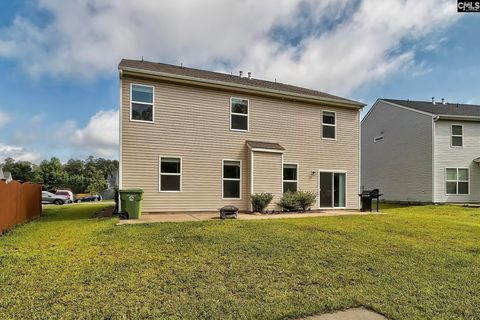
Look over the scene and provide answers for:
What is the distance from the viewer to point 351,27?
13.4 metres

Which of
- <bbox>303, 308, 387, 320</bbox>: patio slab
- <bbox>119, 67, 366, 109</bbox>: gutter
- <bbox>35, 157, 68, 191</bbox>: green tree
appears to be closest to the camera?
<bbox>303, 308, 387, 320</bbox>: patio slab

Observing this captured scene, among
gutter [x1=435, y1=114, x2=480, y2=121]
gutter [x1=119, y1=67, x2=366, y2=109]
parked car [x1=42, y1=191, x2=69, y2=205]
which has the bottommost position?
parked car [x1=42, y1=191, x2=69, y2=205]

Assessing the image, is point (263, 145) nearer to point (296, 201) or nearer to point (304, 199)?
point (296, 201)

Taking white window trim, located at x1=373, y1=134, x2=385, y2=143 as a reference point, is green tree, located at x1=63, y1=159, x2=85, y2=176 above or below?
below

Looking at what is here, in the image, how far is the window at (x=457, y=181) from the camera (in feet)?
62.2

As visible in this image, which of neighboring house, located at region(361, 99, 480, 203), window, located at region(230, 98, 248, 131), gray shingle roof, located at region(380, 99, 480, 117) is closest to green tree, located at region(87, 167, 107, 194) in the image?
window, located at region(230, 98, 248, 131)

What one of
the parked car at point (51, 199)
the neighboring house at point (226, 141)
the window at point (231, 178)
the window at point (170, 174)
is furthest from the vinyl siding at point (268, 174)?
the parked car at point (51, 199)

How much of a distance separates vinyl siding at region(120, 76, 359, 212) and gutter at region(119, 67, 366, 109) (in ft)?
0.90

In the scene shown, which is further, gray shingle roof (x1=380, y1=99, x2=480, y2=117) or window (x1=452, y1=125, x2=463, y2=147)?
gray shingle roof (x1=380, y1=99, x2=480, y2=117)

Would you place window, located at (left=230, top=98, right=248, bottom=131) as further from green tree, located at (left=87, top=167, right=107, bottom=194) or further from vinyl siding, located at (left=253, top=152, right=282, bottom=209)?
green tree, located at (left=87, top=167, right=107, bottom=194)

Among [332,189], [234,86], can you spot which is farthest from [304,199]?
[234,86]

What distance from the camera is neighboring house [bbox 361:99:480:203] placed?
743 inches

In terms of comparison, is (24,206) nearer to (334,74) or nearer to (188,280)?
(188,280)

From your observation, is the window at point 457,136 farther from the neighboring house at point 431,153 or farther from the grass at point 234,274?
the grass at point 234,274
